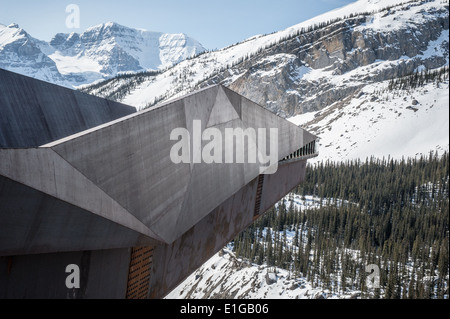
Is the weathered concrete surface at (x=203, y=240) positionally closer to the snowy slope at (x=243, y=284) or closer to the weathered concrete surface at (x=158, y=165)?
the weathered concrete surface at (x=158, y=165)

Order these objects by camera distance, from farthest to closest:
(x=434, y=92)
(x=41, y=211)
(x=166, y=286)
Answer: (x=434, y=92)
(x=166, y=286)
(x=41, y=211)

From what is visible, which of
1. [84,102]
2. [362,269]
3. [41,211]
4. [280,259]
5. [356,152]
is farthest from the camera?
[356,152]

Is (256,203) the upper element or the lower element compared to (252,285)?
upper

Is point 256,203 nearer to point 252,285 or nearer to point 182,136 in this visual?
A: point 182,136

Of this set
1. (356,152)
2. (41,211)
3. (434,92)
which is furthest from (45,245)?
(434,92)

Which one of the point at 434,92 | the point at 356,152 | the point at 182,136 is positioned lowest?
the point at 182,136

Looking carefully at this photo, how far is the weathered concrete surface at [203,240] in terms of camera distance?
24.7 feet

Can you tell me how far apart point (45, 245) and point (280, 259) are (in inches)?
3771

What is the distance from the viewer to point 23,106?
27.3 feet

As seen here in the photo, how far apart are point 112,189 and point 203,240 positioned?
4479 millimetres

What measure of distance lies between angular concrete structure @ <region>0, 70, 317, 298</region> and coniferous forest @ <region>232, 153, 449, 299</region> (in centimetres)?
7849

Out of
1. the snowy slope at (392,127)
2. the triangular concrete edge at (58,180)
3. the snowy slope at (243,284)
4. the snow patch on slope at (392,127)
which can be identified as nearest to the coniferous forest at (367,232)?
the snowy slope at (243,284)

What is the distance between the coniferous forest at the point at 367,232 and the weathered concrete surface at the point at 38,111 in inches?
3107

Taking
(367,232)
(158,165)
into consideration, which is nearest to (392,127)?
(367,232)
